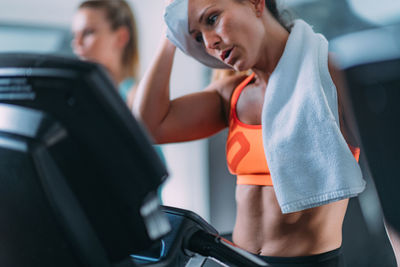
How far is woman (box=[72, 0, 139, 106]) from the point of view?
6.15ft

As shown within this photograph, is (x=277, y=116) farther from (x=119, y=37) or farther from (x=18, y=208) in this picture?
(x=119, y=37)

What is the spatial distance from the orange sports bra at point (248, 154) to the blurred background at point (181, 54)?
778 millimetres

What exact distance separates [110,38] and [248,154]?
46.4 inches

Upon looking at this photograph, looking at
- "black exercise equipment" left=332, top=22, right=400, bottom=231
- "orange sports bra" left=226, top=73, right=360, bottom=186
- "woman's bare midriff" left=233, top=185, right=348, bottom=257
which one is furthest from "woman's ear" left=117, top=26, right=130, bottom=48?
"black exercise equipment" left=332, top=22, right=400, bottom=231

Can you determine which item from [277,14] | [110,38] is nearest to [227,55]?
[277,14]

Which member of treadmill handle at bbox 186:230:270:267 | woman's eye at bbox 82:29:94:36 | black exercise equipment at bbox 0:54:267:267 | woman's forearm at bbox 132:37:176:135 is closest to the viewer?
black exercise equipment at bbox 0:54:267:267

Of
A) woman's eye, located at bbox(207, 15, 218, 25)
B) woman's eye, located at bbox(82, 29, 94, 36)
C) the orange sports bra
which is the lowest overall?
the orange sports bra

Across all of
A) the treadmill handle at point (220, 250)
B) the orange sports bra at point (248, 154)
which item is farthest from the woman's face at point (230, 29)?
the treadmill handle at point (220, 250)

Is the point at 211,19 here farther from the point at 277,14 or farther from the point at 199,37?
the point at 277,14

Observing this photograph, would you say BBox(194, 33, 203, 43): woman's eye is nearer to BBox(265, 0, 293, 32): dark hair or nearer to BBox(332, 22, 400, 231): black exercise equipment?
BBox(265, 0, 293, 32): dark hair

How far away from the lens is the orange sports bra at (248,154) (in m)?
0.95

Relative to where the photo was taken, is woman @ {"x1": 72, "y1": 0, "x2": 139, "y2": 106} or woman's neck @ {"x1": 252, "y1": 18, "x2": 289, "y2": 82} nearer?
woman's neck @ {"x1": 252, "y1": 18, "x2": 289, "y2": 82}

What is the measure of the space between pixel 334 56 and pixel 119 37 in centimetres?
128

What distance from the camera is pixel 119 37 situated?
193cm
